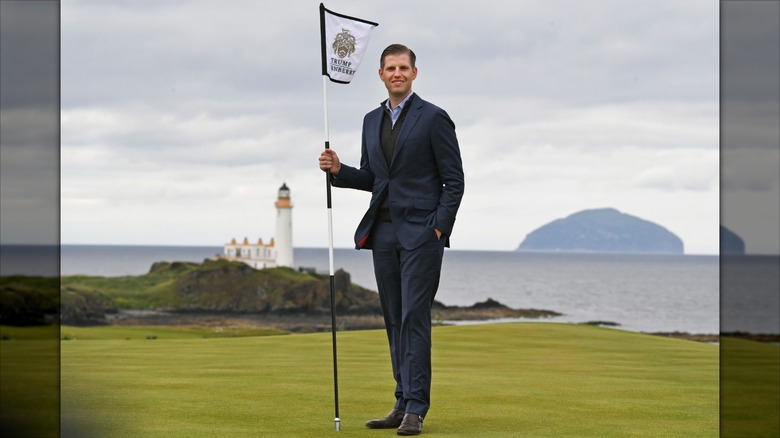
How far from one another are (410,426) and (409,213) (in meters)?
1.22

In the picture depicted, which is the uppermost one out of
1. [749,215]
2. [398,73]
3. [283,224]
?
[283,224]

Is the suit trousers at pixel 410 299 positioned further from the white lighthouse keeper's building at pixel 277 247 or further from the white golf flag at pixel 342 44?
the white lighthouse keeper's building at pixel 277 247

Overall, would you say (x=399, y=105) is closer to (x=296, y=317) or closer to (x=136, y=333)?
(x=136, y=333)

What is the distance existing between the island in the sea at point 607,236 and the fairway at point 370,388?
13436 cm

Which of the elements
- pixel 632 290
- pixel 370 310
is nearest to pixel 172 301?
pixel 370 310

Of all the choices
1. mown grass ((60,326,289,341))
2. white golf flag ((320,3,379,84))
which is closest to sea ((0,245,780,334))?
mown grass ((60,326,289,341))

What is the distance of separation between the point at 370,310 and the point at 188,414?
46.9 metres

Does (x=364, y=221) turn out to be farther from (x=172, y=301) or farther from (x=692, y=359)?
(x=172, y=301)

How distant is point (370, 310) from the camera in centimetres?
5378

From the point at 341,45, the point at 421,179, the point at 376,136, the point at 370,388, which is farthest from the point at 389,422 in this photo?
the point at 341,45

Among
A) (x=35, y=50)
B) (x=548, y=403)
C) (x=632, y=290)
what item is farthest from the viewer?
(x=632, y=290)

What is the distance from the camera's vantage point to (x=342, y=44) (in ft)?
22.5

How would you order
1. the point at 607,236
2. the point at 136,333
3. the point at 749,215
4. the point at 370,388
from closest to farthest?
the point at 749,215, the point at 370,388, the point at 136,333, the point at 607,236

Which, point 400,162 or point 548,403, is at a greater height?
point 400,162
